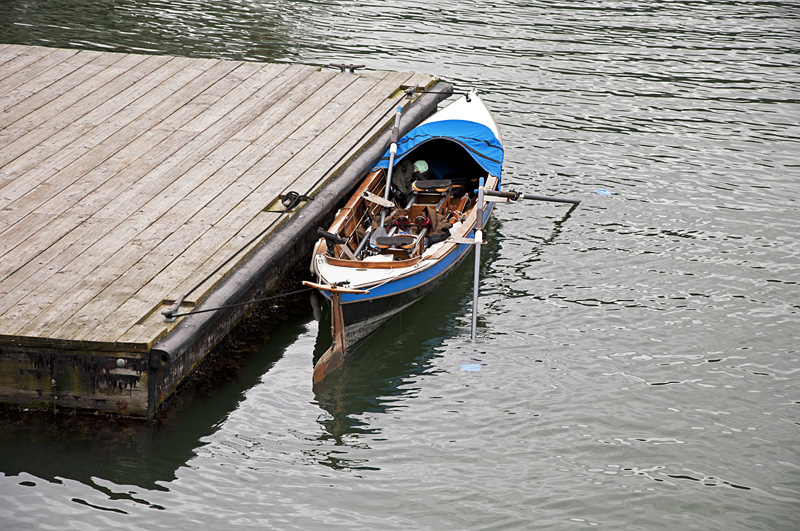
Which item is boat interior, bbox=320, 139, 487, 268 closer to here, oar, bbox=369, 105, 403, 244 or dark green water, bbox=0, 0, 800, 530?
oar, bbox=369, 105, 403, 244

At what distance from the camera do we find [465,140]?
14039 mm

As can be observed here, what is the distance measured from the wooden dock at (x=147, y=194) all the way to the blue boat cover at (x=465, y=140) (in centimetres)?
62

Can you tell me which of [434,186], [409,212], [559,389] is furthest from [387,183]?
[559,389]

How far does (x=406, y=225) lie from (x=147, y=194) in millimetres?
3551

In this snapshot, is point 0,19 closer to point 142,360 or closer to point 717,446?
point 142,360

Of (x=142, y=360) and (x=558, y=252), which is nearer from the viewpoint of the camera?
(x=142, y=360)

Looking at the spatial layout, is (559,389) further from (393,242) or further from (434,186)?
(434,186)

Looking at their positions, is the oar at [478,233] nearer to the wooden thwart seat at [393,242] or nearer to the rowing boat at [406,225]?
the rowing boat at [406,225]

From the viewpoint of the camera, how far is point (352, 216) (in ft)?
40.8

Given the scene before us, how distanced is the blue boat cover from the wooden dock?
62 cm

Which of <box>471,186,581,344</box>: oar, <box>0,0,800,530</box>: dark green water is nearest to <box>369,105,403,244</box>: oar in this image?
<box>0,0,800,530</box>: dark green water

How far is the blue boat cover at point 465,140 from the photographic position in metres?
13.8

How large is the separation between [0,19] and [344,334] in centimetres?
1762

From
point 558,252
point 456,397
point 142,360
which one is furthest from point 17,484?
point 558,252
